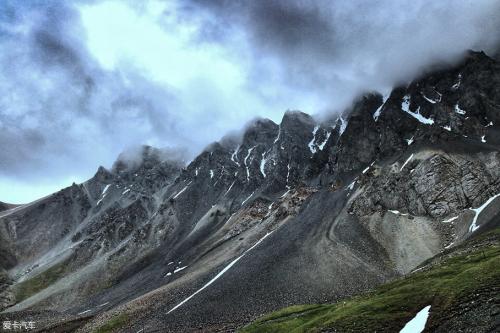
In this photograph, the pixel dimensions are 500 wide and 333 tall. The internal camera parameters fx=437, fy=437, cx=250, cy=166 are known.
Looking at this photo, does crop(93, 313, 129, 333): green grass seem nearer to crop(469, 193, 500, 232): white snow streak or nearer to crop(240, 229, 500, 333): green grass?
crop(240, 229, 500, 333): green grass

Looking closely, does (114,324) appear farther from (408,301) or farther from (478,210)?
(478,210)

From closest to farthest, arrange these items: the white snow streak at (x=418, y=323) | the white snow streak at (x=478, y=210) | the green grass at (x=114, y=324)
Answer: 1. the white snow streak at (x=418, y=323)
2. the green grass at (x=114, y=324)
3. the white snow streak at (x=478, y=210)

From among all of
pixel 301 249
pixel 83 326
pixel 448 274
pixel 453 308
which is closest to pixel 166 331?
pixel 83 326

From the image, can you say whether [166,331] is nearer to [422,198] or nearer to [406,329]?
[406,329]

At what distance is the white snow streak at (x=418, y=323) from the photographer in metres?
52.0

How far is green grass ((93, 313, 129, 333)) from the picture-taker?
124 metres

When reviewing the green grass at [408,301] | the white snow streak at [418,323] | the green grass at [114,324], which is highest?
the green grass at [114,324]

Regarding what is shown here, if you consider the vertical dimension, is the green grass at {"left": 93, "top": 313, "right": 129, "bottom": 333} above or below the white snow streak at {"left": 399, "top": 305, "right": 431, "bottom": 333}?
above

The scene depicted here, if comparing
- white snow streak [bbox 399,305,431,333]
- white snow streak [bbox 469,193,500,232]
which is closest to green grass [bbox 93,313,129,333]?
white snow streak [bbox 399,305,431,333]

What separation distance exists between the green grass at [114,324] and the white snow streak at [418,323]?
305ft

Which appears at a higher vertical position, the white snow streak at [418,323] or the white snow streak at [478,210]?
the white snow streak at [418,323]

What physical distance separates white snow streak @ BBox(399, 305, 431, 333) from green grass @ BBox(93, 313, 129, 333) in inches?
3659

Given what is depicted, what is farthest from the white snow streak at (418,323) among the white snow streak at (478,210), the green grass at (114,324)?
the green grass at (114,324)

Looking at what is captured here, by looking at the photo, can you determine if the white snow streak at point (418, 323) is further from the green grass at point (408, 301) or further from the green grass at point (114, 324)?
the green grass at point (114, 324)
